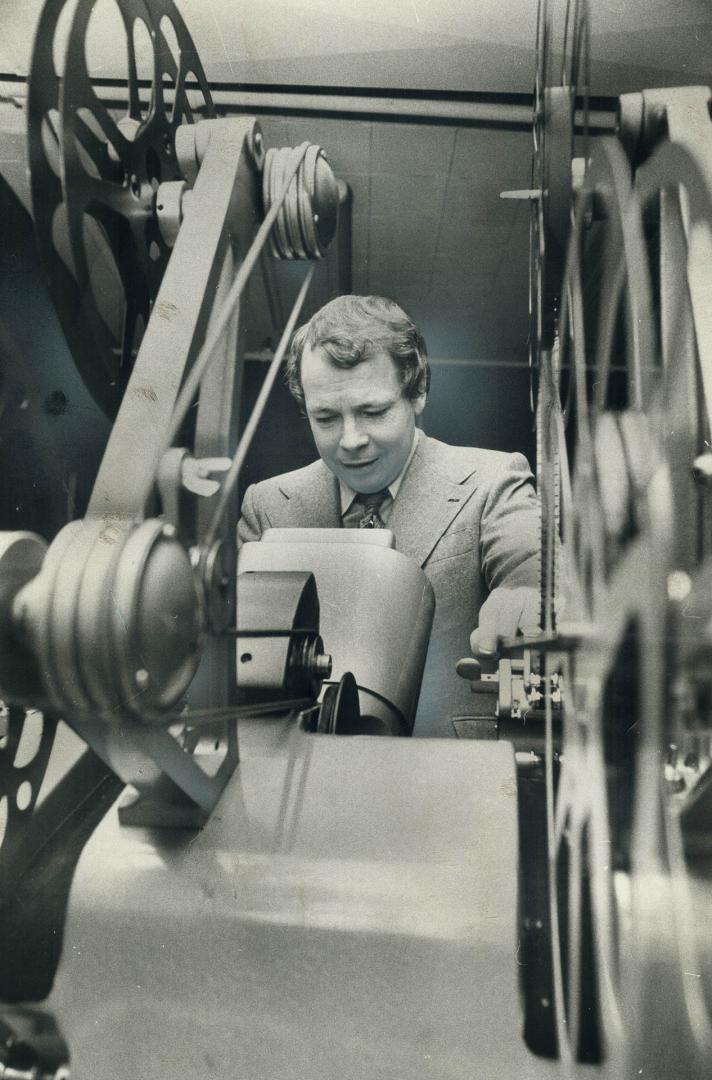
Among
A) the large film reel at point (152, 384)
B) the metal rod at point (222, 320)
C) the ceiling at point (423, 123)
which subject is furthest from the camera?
the ceiling at point (423, 123)

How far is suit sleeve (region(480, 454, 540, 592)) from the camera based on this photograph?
41.6 inches

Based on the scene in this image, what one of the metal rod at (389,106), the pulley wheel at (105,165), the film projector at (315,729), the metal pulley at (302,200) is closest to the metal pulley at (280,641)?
the film projector at (315,729)

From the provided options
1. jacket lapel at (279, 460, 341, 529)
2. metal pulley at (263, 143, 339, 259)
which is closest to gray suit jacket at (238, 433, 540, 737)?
jacket lapel at (279, 460, 341, 529)

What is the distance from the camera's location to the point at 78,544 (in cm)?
61

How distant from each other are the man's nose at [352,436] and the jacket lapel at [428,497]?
7cm

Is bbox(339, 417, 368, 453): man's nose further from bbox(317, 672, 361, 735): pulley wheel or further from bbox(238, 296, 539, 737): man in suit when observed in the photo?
bbox(317, 672, 361, 735): pulley wheel

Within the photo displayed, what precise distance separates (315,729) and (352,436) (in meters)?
0.36

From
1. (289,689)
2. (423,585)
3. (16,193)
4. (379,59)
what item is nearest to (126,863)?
(289,689)

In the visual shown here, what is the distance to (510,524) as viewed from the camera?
3.51 feet

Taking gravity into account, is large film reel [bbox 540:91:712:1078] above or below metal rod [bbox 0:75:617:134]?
below

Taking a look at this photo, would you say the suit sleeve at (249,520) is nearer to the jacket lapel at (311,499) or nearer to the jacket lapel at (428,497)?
the jacket lapel at (311,499)

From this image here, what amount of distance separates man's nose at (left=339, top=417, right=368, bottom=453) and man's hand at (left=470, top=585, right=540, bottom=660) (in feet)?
0.80

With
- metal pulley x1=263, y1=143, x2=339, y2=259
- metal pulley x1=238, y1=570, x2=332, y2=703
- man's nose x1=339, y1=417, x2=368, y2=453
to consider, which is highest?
metal pulley x1=263, y1=143, x2=339, y2=259

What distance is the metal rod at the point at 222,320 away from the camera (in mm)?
706
